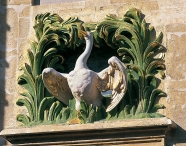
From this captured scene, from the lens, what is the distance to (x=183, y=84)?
8.66 metres

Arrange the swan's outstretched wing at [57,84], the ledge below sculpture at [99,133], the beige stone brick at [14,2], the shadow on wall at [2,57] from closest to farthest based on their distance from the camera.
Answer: the ledge below sculpture at [99,133]
the swan's outstretched wing at [57,84]
the shadow on wall at [2,57]
the beige stone brick at [14,2]

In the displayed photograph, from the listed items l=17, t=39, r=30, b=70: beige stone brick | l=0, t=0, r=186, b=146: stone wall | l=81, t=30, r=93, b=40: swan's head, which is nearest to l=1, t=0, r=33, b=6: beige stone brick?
l=0, t=0, r=186, b=146: stone wall

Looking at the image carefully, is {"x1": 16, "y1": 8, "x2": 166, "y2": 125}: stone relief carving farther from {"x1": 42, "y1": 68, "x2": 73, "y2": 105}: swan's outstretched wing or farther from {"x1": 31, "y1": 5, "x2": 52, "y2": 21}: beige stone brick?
{"x1": 31, "y1": 5, "x2": 52, "y2": 21}: beige stone brick

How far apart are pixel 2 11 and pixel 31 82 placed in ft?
2.85

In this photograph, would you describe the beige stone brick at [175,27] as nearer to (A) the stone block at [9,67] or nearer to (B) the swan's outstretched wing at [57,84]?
(B) the swan's outstretched wing at [57,84]

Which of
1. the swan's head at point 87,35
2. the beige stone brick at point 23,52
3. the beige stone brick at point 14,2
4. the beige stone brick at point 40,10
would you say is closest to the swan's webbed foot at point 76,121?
the swan's head at point 87,35

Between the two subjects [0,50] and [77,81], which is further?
[0,50]

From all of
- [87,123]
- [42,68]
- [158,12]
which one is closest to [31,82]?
[42,68]

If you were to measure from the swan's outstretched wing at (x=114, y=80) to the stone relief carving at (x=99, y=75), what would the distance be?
0.11ft

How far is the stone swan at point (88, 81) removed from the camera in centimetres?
862

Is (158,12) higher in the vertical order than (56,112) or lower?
higher

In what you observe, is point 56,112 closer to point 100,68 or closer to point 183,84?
point 100,68

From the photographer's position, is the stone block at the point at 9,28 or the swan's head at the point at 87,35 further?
the stone block at the point at 9,28

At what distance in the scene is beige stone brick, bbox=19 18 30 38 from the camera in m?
9.29
